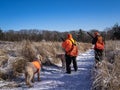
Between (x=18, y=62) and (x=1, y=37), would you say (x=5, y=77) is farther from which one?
(x=1, y=37)

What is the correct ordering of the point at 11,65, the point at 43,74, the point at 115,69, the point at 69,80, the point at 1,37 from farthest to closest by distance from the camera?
the point at 1,37 < the point at 43,74 < the point at 11,65 < the point at 69,80 < the point at 115,69

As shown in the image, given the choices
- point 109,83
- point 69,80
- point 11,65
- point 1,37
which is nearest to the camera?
point 109,83

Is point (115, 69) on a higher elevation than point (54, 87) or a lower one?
higher

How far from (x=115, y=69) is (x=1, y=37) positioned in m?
65.5

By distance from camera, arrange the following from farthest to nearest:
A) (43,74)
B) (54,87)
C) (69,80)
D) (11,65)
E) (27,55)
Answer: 1. (27,55)
2. (43,74)
3. (11,65)
4. (69,80)
5. (54,87)

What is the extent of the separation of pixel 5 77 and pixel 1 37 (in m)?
61.1

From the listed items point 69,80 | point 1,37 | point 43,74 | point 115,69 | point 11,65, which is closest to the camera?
point 115,69

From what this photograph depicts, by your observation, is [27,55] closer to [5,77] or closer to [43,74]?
[43,74]

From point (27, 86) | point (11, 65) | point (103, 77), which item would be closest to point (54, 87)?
point (27, 86)

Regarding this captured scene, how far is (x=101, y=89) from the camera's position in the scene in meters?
7.78

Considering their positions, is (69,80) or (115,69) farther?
(69,80)

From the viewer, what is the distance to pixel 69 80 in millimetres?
11273

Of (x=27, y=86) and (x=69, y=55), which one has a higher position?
(x=69, y=55)

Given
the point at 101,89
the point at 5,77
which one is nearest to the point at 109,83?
the point at 101,89
